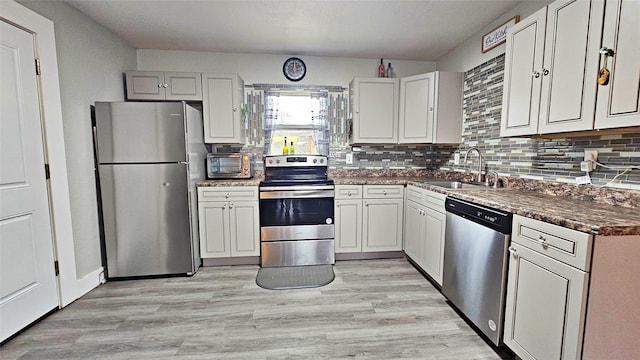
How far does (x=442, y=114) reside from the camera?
292 cm

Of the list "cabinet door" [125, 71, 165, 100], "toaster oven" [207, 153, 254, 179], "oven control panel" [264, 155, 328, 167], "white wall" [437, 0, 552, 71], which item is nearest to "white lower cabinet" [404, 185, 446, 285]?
"oven control panel" [264, 155, 328, 167]

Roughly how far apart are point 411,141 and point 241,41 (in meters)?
2.16

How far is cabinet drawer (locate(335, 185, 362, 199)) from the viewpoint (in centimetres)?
295

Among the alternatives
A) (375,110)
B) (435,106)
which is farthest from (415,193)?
(375,110)

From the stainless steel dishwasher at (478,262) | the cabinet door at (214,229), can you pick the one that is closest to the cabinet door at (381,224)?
the stainless steel dishwasher at (478,262)

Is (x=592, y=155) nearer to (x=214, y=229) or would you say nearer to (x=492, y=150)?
(x=492, y=150)

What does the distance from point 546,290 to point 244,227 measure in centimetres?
243

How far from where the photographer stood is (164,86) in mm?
2939

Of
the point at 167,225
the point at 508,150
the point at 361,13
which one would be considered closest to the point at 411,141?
the point at 508,150

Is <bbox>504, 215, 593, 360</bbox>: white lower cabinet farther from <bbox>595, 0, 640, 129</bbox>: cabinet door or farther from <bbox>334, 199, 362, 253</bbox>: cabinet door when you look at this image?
<bbox>334, 199, 362, 253</bbox>: cabinet door

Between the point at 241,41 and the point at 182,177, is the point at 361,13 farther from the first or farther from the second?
the point at 182,177

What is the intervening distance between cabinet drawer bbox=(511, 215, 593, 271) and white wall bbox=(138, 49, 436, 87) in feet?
→ 8.44

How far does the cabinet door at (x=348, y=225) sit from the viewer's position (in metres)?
2.97

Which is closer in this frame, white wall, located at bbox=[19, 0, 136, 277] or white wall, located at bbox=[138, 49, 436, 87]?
white wall, located at bbox=[19, 0, 136, 277]
